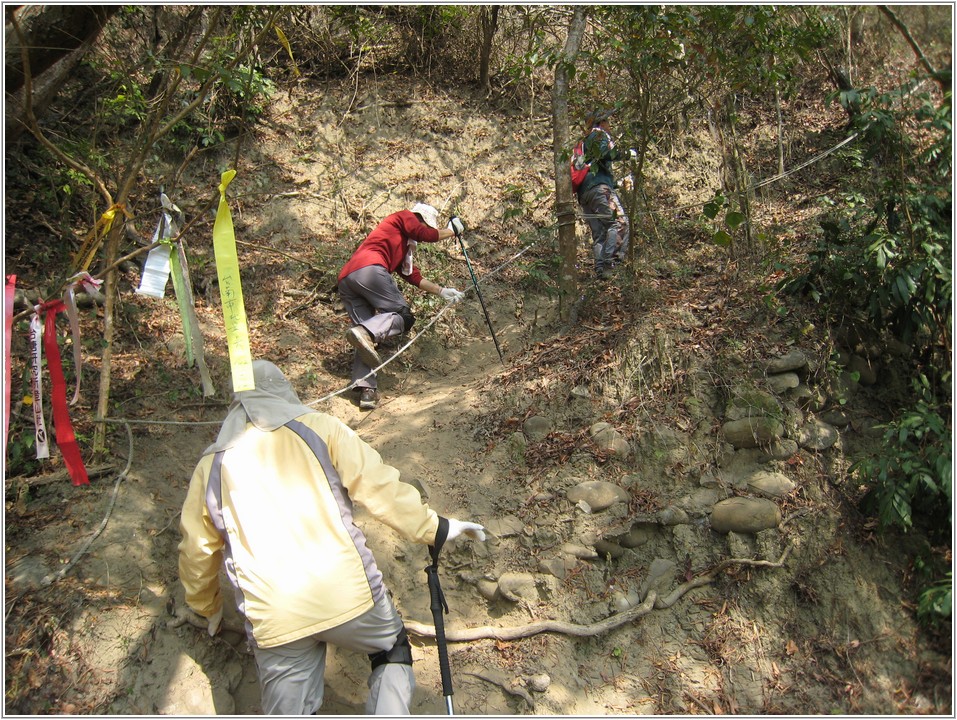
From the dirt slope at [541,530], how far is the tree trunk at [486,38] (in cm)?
332

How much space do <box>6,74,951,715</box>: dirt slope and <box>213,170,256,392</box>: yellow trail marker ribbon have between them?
132 centimetres

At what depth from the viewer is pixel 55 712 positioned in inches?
125

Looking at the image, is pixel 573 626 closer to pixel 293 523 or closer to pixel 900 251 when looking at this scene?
pixel 293 523

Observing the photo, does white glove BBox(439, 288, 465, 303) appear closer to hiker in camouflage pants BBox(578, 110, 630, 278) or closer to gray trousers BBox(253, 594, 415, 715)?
hiker in camouflage pants BBox(578, 110, 630, 278)

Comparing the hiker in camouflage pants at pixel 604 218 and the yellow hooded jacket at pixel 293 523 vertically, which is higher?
the hiker in camouflage pants at pixel 604 218

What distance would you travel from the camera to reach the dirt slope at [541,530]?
3439 millimetres

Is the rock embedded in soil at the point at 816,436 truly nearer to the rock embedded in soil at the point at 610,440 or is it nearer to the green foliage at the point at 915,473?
the green foliage at the point at 915,473

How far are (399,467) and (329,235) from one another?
3193 millimetres

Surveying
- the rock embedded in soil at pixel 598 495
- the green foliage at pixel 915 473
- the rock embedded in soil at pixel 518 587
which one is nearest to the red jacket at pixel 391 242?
the rock embedded in soil at pixel 598 495

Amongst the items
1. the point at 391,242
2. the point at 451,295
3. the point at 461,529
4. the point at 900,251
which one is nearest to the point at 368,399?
the point at 451,295

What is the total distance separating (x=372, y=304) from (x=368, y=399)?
809 millimetres

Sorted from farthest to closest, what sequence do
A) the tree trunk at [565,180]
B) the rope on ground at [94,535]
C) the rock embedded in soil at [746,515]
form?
the tree trunk at [565,180] < the rock embedded in soil at [746,515] < the rope on ground at [94,535]

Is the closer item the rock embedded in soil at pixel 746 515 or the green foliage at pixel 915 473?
the green foliage at pixel 915 473

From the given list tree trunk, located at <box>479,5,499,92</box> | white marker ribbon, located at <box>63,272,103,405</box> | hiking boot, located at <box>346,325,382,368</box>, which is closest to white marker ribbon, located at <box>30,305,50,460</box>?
white marker ribbon, located at <box>63,272,103,405</box>
